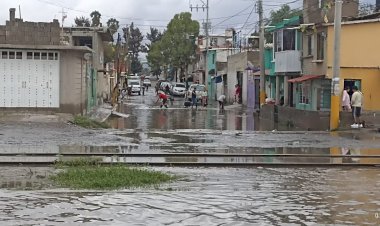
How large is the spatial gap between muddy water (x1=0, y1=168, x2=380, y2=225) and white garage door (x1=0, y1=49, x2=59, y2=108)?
717 inches

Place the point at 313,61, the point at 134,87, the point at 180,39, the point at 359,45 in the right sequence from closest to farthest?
the point at 359,45 → the point at 313,61 → the point at 134,87 → the point at 180,39

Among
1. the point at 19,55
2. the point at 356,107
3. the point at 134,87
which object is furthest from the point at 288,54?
the point at 134,87

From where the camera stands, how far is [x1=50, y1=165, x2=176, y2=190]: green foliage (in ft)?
41.4

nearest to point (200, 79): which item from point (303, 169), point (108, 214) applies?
point (303, 169)

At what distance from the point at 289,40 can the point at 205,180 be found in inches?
1154

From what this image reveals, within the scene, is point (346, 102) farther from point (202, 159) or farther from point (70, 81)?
point (202, 159)

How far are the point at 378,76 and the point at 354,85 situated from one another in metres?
1.57

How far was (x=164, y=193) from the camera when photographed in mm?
11922

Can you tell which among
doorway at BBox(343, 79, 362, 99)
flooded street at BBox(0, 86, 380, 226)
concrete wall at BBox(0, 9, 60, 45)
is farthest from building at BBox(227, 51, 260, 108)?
flooded street at BBox(0, 86, 380, 226)

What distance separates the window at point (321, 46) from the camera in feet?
118

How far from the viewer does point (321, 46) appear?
3653 cm

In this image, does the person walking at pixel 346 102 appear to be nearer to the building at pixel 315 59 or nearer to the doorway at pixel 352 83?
the doorway at pixel 352 83

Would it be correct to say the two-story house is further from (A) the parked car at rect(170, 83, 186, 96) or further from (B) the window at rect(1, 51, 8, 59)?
(A) the parked car at rect(170, 83, 186, 96)

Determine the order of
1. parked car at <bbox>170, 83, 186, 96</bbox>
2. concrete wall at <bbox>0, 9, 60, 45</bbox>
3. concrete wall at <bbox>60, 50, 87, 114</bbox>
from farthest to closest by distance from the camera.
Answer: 1. parked car at <bbox>170, 83, 186, 96</bbox>
2. concrete wall at <bbox>0, 9, 60, 45</bbox>
3. concrete wall at <bbox>60, 50, 87, 114</bbox>
